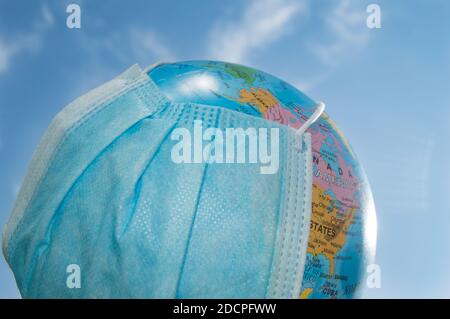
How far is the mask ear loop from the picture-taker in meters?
1.81

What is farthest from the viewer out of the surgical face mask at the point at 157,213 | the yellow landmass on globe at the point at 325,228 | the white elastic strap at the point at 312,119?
the white elastic strap at the point at 312,119

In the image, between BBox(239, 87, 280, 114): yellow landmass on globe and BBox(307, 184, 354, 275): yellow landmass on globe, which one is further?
BBox(239, 87, 280, 114): yellow landmass on globe

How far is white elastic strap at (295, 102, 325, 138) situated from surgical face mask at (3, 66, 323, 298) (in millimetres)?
17

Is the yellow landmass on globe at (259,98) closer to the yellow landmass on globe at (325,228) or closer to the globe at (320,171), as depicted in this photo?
the globe at (320,171)

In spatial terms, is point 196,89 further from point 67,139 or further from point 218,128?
point 67,139

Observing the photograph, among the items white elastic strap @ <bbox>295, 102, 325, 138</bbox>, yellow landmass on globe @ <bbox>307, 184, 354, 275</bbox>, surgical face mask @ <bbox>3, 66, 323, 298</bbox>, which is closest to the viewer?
surgical face mask @ <bbox>3, 66, 323, 298</bbox>

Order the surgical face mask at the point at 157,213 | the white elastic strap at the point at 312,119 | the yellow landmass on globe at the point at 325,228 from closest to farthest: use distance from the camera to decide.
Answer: the surgical face mask at the point at 157,213 → the yellow landmass on globe at the point at 325,228 → the white elastic strap at the point at 312,119

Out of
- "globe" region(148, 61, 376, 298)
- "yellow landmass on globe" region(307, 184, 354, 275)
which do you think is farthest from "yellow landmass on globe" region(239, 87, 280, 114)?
"yellow landmass on globe" region(307, 184, 354, 275)

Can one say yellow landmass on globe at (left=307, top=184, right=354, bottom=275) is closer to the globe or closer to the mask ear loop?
the globe

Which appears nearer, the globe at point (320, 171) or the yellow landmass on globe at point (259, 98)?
the globe at point (320, 171)

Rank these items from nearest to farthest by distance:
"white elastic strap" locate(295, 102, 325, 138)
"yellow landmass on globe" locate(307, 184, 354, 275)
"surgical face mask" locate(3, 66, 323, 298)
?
1. "surgical face mask" locate(3, 66, 323, 298)
2. "yellow landmass on globe" locate(307, 184, 354, 275)
3. "white elastic strap" locate(295, 102, 325, 138)

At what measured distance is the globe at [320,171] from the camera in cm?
175

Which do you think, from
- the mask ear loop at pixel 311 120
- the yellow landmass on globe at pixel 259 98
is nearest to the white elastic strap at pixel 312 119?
the mask ear loop at pixel 311 120

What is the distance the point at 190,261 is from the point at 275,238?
303 millimetres
